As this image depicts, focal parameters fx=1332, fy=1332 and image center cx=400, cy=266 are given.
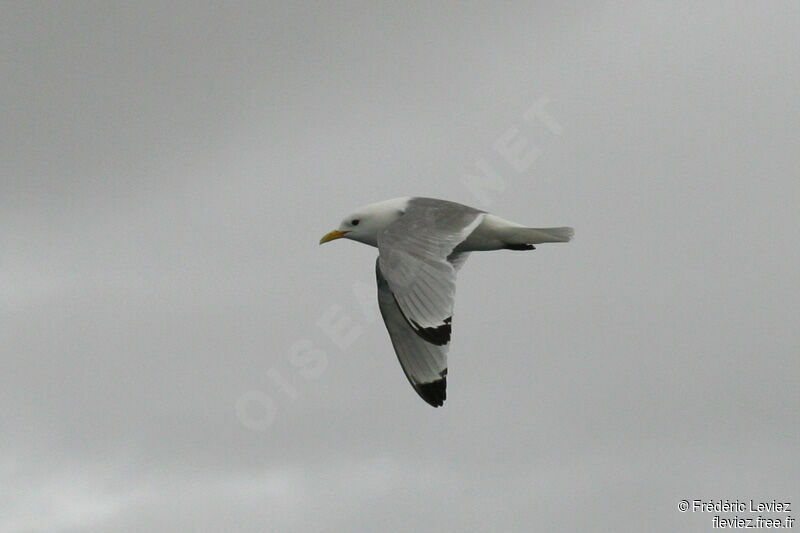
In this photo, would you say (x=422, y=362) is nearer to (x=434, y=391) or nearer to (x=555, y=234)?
(x=434, y=391)

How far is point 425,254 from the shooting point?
43.8ft

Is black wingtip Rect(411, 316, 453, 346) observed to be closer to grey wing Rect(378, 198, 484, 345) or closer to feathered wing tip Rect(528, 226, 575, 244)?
grey wing Rect(378, 198, 484, 345)

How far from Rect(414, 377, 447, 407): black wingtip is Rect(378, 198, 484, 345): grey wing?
190cm

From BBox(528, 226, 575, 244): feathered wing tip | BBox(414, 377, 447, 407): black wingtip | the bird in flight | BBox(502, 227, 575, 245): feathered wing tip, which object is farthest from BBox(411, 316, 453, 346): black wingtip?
BBox(528, 226, 575, 244): feathered wing tip

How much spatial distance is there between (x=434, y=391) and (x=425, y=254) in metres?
2.35

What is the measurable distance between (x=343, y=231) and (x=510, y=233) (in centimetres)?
207

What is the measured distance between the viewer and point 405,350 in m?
15.7

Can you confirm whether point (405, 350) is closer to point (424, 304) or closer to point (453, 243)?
point (453, 243)

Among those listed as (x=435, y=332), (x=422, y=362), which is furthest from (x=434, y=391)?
(x=435, y=332)

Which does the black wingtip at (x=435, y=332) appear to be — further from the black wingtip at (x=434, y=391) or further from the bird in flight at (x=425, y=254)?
the black wingtip at (x=434, y=391)

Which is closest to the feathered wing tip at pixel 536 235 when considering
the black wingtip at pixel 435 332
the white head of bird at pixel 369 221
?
the white head of bird at pixel 369 221

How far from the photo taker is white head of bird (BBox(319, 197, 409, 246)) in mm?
15703

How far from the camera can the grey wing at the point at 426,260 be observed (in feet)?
40.8

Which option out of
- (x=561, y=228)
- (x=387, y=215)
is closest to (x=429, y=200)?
(x=387, y=215)
